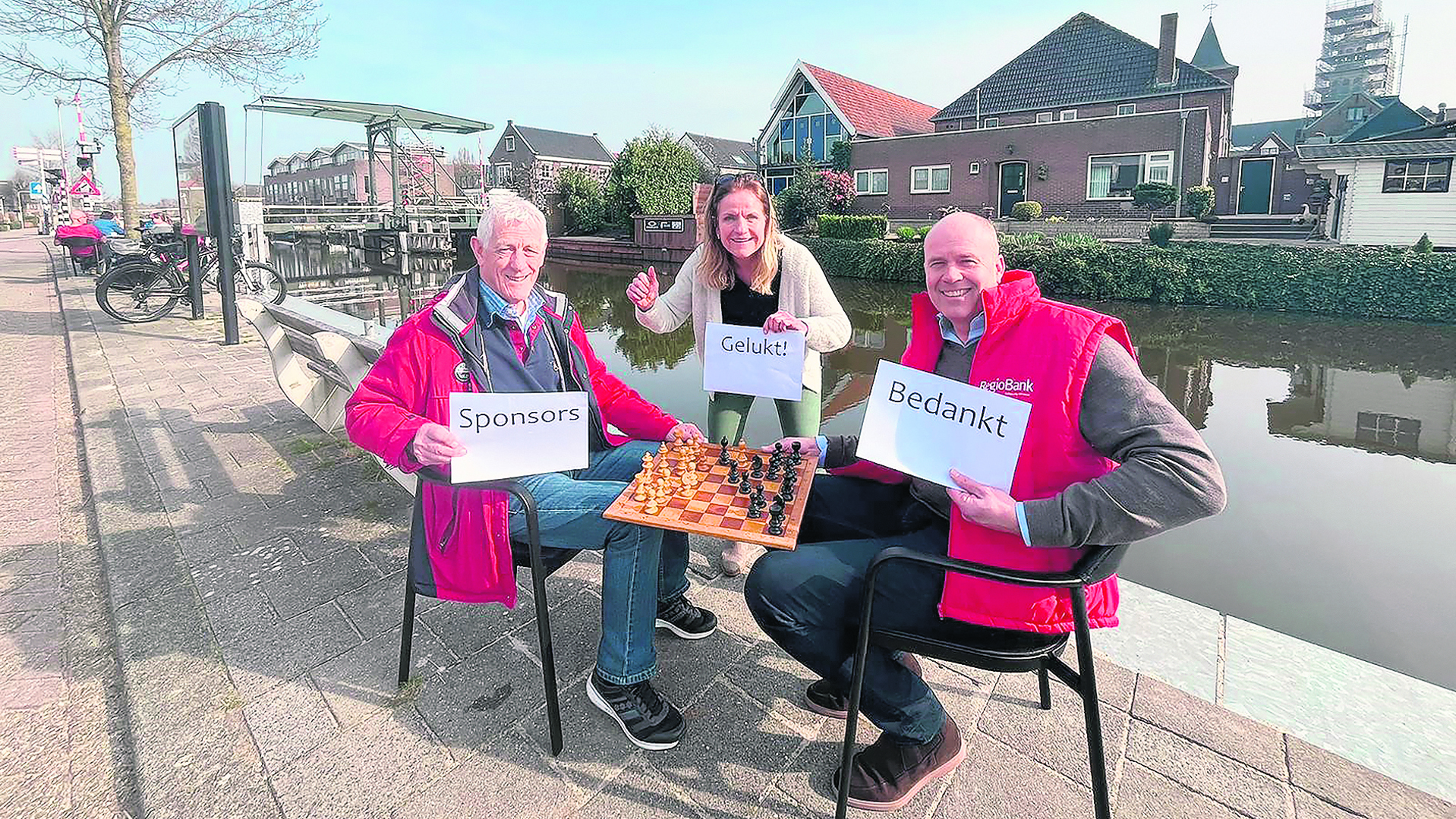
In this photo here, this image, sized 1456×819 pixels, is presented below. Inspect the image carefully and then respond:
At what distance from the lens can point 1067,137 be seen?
88.2 ft

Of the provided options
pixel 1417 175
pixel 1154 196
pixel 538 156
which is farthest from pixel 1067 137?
pixel 538 156

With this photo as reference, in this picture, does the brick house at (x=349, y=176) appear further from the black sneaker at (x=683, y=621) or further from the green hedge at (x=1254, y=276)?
the black sneaker at (x=683, y=621)

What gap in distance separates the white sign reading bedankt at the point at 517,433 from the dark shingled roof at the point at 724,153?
4601cm

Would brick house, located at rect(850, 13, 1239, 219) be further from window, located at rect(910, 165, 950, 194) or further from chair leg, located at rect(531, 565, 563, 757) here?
chair leg, located at rect(531, 565, 563, 757)

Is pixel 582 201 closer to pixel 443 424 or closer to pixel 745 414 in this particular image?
pixel 745 414

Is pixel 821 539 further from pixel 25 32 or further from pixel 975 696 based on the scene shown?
pixel 25 32

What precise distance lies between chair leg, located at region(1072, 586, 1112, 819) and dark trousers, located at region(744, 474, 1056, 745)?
139 millimetres

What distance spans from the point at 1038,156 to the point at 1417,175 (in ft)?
36.2

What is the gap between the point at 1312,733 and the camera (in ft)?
7.00


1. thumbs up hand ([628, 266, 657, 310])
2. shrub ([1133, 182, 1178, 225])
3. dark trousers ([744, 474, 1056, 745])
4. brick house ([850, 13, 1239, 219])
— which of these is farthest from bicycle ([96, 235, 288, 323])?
brick house ([850, 13, 1239, 219])

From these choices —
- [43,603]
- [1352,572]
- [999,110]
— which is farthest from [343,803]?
[999,110]

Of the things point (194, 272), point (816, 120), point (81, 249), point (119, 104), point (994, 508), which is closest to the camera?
point (994, 508)

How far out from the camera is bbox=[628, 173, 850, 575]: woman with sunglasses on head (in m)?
3.17

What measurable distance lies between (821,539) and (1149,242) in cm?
1950
